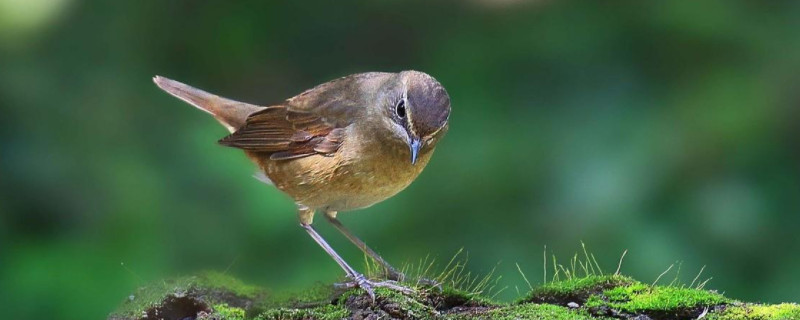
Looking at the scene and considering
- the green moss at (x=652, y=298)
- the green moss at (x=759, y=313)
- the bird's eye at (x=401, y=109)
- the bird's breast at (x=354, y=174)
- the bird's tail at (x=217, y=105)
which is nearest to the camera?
the green moss at (x=759, y=313)

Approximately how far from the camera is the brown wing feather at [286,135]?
477 centimetres

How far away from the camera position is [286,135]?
196 inches

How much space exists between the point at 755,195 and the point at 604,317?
240 cm

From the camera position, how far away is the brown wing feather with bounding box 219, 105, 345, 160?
4.77m

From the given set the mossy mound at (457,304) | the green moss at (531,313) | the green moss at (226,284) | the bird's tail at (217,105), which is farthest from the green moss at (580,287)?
the bird's tail at (217,105)

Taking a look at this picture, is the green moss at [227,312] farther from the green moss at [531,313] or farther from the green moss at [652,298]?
the green moss at [652,298]

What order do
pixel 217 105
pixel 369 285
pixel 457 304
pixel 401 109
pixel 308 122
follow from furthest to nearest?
pixel 217 105, pixel 308 122, pixel 401 109, pixel 457 304, pixel 369 285

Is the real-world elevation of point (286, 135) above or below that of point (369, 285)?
above

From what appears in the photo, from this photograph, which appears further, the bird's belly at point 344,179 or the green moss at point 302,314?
the bird's belly at point 344,179

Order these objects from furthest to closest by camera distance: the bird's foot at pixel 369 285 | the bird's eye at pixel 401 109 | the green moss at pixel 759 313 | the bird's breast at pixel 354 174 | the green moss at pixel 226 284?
1. the bird's breast at pixel 354 174
2. the bird's eye at pixel 401 109
3. the green moss at pixel 226 284
4. the bird's foot at pixel 369 285
5. the green moss at pixel 759 313

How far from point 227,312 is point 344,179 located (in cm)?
101

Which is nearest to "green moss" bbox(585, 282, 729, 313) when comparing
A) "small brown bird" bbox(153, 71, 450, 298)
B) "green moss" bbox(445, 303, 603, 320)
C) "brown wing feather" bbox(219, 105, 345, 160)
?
"green moss" bbox(445, 303, 603, 320)

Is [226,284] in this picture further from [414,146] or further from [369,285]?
[414,146]

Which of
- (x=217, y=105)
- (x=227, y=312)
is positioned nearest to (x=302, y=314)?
(x=227, y=312)
